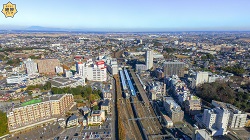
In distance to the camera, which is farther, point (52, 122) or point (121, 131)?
point (52, 122)

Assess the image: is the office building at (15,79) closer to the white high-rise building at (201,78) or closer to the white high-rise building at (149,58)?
the white high-rise building at (149,58)

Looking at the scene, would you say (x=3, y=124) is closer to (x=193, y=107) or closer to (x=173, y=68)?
(x=193, y=107)

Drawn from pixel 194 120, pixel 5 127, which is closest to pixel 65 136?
pixel 5 127

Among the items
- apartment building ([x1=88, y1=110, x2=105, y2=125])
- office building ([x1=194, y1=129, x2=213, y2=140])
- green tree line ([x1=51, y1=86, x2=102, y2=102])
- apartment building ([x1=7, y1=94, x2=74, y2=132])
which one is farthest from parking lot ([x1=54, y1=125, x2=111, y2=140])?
office building ([x1=194, y1=129, x2=213, y2=140])

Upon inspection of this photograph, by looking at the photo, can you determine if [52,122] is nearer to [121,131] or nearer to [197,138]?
[121,131]

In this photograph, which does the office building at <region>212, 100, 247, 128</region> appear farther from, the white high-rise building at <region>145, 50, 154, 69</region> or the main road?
the white high-rise building at <region>145, 50, 154, 69</region>

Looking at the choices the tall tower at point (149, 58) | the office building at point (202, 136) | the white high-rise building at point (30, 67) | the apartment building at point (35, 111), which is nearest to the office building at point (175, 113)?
the office building at point (202, 136)

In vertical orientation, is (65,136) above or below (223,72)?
below

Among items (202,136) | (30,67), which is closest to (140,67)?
(30,67)
